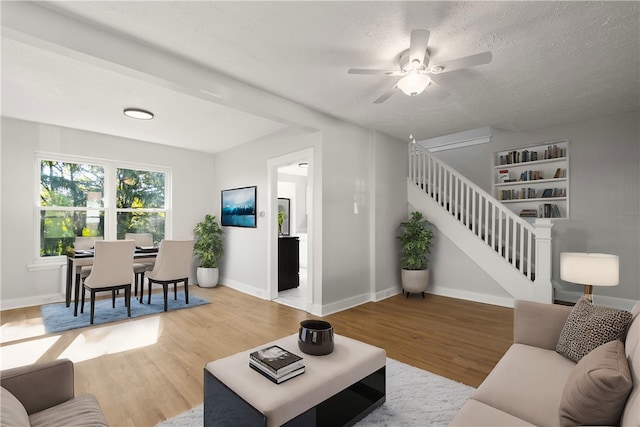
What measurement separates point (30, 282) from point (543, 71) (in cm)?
664

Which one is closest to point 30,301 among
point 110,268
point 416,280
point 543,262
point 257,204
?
point 110,268

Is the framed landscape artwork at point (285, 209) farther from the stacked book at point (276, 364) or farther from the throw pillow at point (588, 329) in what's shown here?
the throw pillow at point (588, 329)

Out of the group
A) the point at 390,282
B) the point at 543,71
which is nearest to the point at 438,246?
the point at 390,282

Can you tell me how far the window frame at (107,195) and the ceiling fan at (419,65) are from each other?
4.54m

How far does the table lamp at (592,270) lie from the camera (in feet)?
7.62

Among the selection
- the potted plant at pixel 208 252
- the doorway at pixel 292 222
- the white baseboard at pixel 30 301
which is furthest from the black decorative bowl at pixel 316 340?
the white baseboard at pixel 30 301

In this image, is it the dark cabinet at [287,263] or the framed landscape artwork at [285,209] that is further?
the framed landscape artwork at [285,209]

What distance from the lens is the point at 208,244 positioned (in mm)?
5594

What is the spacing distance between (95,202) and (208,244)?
186 centimetres

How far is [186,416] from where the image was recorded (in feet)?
6.26

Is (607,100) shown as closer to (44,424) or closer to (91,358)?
(44,424)

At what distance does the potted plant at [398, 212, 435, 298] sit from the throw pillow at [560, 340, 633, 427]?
3562mm

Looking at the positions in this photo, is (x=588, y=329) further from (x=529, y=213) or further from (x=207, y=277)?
(x=207, y=277)

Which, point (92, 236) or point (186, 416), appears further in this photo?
point (92, 236)
